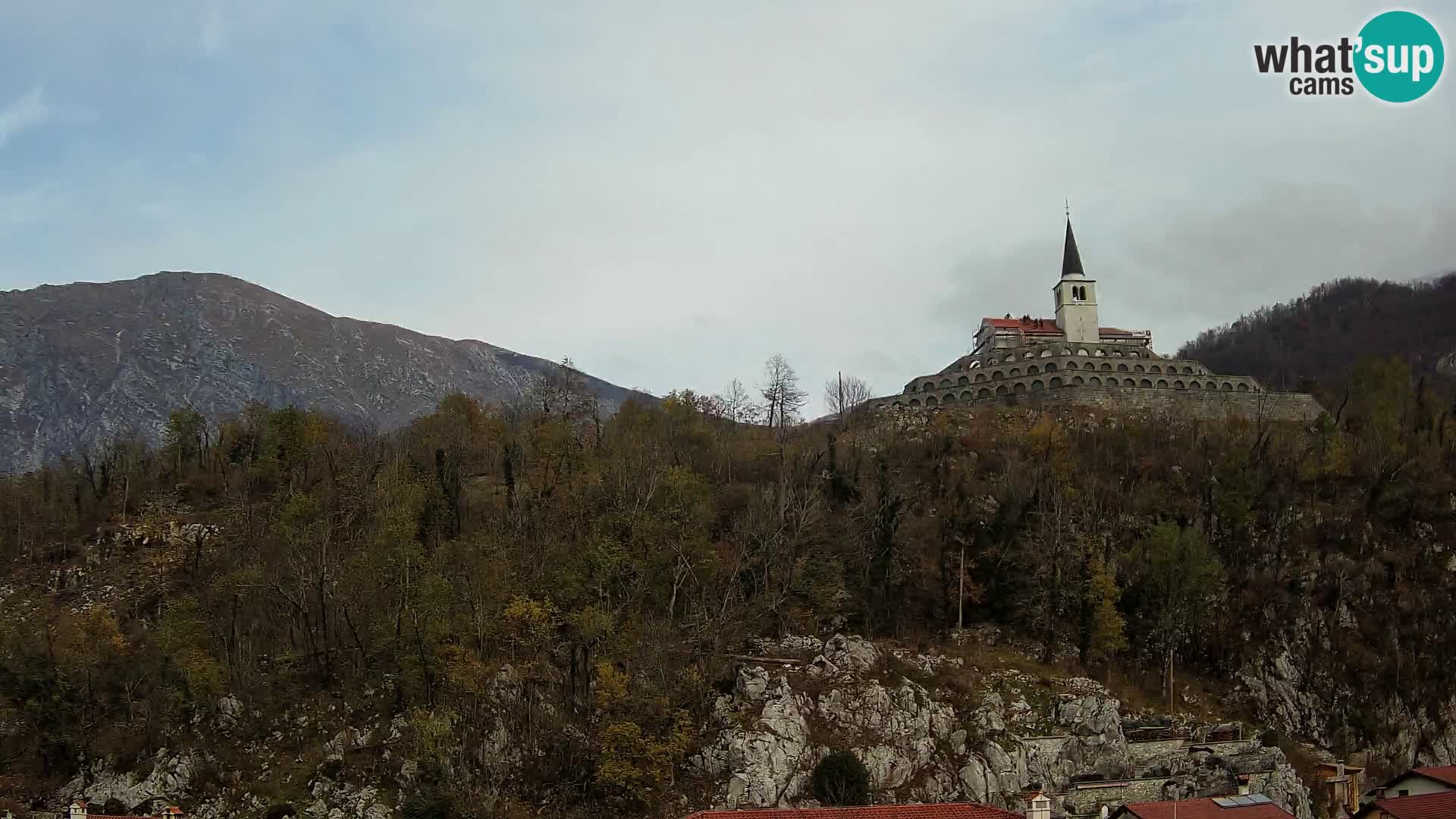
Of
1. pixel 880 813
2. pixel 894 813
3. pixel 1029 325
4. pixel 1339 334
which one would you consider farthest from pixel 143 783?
pixel 1339 334

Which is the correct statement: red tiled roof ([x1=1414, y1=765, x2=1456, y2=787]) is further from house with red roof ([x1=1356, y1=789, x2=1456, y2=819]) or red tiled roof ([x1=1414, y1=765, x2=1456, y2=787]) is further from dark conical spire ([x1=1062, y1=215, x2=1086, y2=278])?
dark conical spire ([x1=1062, y1=215, x2=1086, y2=278])

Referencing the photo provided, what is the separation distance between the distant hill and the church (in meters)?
24.3

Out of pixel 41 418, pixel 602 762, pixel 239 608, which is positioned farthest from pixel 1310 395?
pixel 41 418

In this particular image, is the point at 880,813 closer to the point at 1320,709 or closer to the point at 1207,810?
the point at 1207,810

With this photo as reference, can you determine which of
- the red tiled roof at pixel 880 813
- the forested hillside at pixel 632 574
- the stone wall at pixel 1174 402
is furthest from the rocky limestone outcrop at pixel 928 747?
the stone wall at pixel 1174 402

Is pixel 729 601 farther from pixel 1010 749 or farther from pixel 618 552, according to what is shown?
pixel 1010 749

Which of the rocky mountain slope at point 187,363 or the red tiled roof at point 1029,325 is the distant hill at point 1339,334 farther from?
the rocky mountain slope at point 187,363

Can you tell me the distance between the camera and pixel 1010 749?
1473 inches

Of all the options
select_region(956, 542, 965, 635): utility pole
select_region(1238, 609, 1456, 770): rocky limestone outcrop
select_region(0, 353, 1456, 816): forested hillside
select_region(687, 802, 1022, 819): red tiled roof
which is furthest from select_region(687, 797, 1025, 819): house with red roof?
select_region(1238, 609, 1456, 770): rocky limestone outcrop

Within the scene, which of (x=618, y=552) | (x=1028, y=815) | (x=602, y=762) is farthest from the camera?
(x=618, y=552)

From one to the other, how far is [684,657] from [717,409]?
102 feet

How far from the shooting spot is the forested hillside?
127 ft

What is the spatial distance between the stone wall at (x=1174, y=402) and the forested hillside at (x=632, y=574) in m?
5.57

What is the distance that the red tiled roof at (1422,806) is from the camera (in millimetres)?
28953
